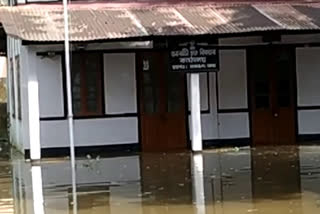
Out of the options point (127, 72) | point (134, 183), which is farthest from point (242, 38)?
point (134, 183)

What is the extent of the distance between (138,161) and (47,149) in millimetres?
3215

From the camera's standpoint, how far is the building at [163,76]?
21062mm

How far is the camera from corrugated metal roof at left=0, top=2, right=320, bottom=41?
2053 cm

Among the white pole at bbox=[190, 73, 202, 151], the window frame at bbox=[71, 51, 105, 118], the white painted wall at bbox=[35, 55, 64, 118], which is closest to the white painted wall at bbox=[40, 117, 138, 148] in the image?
the window frame at bbox=[71, 51, 105, 118]

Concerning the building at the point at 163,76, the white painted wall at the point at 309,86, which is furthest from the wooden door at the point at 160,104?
the white painted wall at the point at 309,86

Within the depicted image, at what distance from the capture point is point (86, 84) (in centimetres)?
2241

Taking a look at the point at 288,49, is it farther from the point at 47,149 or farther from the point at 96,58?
the point at 47,149

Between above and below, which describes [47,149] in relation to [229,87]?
below

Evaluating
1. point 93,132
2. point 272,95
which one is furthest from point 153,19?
point 272,95

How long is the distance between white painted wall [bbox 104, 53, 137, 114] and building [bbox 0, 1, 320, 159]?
0.03 m

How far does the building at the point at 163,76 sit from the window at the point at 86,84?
3 cm

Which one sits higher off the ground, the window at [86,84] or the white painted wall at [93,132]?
the window at [86,84]

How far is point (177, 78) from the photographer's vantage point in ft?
75.4

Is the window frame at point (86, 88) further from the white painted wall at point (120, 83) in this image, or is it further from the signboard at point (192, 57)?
the signboard at point (192, 57)
